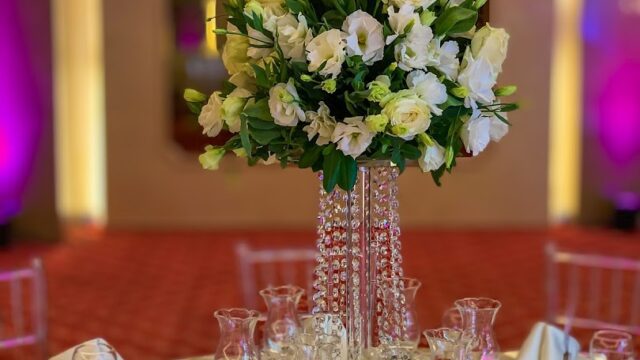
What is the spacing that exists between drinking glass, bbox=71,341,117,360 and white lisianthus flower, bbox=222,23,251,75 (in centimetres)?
66

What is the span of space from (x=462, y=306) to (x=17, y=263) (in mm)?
6122

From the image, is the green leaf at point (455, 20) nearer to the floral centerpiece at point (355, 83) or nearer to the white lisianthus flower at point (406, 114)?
the floral centerpiece at point (355, 83)

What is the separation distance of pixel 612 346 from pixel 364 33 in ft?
3.25

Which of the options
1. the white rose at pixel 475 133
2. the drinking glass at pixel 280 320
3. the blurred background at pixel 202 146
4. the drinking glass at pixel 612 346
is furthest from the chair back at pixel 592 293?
the white rose at pixel 475 133

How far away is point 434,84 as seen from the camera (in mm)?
1650

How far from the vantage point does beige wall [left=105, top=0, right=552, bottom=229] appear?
892 cm

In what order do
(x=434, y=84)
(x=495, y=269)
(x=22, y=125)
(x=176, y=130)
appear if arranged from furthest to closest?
(x=176, y=130), (x=22, y=125), (x=495, y=269), (x=434, y=84)

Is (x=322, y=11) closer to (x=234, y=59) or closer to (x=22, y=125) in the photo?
(x=234, y=59)

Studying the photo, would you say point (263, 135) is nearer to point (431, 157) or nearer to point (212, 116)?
point (212, 116)

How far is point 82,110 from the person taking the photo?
9.29 meters

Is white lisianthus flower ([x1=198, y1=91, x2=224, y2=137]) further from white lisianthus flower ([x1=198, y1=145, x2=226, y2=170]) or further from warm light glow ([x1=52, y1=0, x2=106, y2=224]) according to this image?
warm light glow ([x1=52, y1=0, x2=106, y2=224])

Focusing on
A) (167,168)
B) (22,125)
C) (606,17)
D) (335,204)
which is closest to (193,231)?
(167,168)

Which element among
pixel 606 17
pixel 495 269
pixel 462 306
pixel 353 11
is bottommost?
pixel 495 269

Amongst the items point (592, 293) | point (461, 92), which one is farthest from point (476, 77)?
point (592, 293)
